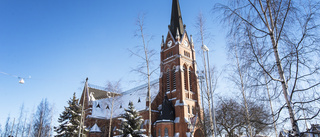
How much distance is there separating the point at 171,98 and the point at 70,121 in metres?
16.3

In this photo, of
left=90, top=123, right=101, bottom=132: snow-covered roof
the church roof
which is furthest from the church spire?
left=90, top=123, right=101, bottom=132: snow-covered roof

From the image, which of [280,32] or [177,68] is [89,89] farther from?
[280,32]

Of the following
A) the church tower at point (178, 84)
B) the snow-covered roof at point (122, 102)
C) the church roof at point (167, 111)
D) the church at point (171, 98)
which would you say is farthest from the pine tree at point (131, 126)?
the snow-covered roof at point (122, 102)

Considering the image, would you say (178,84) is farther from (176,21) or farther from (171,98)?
(176,21)

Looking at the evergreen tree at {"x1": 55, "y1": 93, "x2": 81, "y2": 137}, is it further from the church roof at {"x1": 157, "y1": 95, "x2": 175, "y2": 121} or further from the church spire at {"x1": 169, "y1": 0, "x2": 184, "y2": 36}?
the church spire at {"x1": 169, "y1": 0, "x2": 184, "y2": 36}

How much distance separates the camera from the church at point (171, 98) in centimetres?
3136

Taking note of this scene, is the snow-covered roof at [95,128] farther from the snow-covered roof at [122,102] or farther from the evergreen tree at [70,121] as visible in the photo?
the evergreen tree at [70,121]

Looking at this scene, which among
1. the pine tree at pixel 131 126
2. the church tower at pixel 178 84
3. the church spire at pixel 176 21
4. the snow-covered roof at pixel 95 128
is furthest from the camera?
the church spire at pixel 176 21

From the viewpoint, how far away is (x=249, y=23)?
596 cm

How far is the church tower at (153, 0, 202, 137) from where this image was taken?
1227 inches

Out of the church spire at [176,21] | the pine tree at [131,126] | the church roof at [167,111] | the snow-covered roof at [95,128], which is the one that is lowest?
the snow-covered roof at [95,128]

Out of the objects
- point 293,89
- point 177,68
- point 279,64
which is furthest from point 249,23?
point 177,68

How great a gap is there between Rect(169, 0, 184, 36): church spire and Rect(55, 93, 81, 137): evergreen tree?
74.6ft

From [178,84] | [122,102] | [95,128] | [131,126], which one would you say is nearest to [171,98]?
[178,84]
